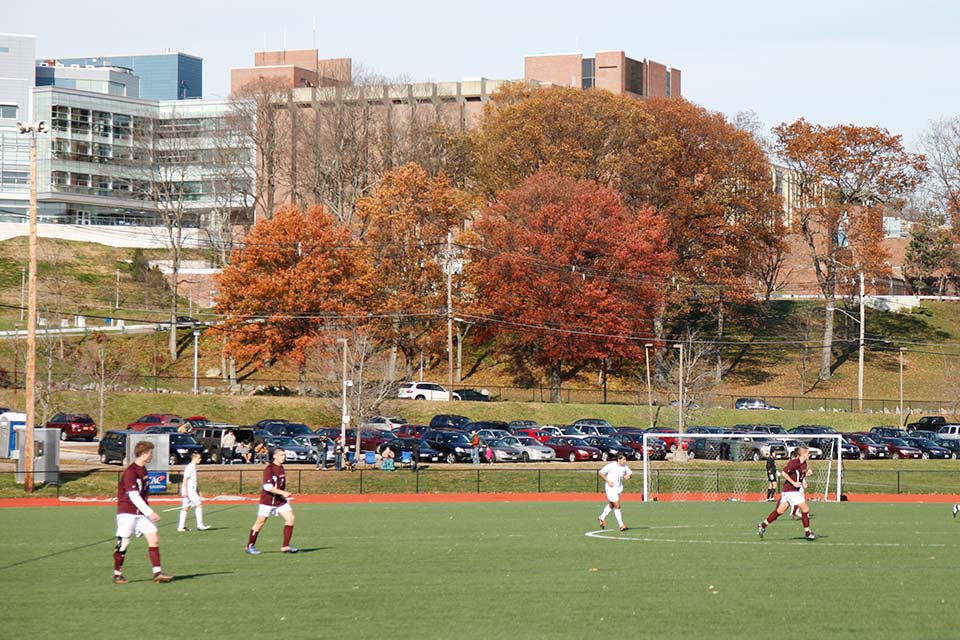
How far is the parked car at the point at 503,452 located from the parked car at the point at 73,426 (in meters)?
20.7

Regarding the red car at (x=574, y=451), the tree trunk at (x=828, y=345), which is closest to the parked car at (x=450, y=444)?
the red car at (x=574, y=451)

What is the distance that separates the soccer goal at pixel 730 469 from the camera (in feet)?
137

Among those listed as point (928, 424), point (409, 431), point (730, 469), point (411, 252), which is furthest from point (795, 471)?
point (411, 252)

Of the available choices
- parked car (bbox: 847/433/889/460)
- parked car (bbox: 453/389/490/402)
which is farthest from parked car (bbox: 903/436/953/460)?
parked car (bbox: 453/389/490/402)

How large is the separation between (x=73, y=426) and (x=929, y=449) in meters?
41.5

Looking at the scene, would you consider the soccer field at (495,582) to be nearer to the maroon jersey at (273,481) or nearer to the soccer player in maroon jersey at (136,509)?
the soccer player in maroon jersey at (136,509)

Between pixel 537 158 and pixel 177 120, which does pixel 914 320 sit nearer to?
pixel 537 158

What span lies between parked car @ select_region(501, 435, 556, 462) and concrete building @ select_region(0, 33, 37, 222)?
67.7 m

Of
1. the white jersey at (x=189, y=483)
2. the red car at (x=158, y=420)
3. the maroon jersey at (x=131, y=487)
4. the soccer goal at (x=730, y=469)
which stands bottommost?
the soccer goal at (x=730, y=469)

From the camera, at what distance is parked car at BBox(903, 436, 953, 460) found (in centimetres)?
5800

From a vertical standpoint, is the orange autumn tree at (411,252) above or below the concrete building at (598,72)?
below

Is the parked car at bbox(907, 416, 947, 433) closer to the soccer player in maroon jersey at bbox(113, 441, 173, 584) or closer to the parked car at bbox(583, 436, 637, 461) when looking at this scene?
the parked car at bbox(583, 436, 637, 461)

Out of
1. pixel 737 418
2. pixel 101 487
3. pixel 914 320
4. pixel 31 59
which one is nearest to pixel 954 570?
pixel 101 487

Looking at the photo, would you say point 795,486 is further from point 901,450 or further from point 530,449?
point 901,450
